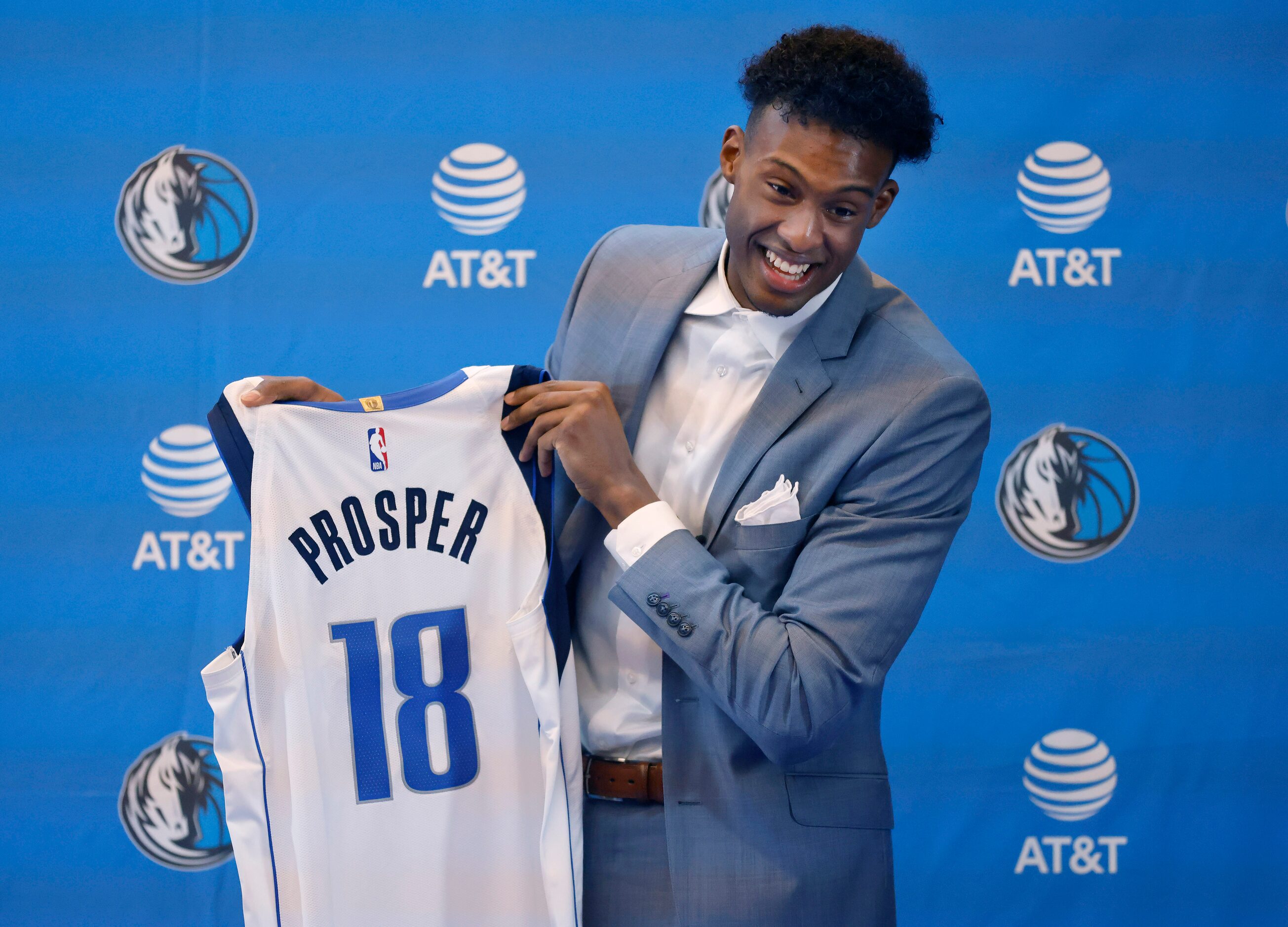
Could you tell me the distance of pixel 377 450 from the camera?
5.39ft

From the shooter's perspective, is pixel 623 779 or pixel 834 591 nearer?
pixel 834 591

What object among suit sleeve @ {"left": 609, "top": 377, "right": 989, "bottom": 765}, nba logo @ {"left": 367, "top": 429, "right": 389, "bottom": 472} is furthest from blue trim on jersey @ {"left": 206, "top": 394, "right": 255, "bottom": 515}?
suit sleeve @ {"left": 609, "top": 377, "right": 989, "bottom": 765}

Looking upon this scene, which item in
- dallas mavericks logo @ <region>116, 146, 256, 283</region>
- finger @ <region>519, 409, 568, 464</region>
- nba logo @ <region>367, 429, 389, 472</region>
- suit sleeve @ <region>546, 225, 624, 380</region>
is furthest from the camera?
dallas mavericks logo @ <region>116, 146, 256, 283</region>

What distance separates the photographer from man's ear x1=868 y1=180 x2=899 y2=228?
1566mm

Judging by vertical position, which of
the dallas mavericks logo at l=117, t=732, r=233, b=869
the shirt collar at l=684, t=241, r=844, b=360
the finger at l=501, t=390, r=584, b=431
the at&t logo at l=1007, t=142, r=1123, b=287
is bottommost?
the dallas mavericks logo at l=117, t=732, r=233, b=869

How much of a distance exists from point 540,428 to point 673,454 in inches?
8.4

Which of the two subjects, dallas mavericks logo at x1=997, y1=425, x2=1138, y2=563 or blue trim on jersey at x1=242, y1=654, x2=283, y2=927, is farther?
dallas mavericks logo at x1=997, y1=425, x2=1138, y2=563

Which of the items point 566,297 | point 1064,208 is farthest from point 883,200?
point 1064,208

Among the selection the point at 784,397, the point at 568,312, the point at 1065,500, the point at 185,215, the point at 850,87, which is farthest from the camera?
the point at 1065,500

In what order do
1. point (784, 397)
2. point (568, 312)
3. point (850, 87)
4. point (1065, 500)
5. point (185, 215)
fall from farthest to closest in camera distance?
1. point (1065, 500)
2. point (185, 215)
3. point (568, 312)
4. point (784, 397)
5. point (850, 87)

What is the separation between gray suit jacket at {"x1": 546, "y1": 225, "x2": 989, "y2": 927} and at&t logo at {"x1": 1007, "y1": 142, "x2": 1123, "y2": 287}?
1252 millimetres

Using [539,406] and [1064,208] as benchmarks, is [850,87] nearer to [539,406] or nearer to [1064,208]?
[539,406]

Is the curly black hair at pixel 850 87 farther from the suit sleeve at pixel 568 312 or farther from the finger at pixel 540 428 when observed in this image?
the finger at pixel 540 428

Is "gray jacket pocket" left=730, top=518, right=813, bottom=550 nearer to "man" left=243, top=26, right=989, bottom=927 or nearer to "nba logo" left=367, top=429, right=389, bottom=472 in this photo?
"man" left=243, top=26, right=989, bottom=927
